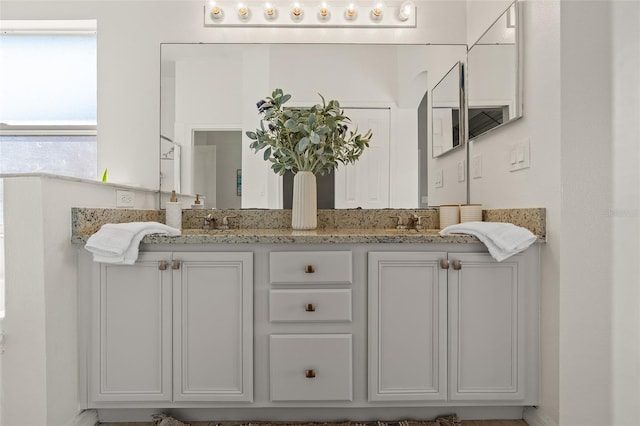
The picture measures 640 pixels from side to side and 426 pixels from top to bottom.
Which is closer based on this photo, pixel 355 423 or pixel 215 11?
pixel 355 423

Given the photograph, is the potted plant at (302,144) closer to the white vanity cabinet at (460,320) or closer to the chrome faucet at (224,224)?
the chrome faucet at (224,224)

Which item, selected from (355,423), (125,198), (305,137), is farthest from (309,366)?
(125,198)

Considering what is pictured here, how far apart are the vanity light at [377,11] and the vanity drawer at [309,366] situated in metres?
1.74

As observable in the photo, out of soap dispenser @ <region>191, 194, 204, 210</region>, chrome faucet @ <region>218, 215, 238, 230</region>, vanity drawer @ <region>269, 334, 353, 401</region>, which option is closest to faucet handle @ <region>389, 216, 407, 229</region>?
vanity drawer @ <region>269, 334, 353, 401</region>

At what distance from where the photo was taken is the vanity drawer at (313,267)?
153cm

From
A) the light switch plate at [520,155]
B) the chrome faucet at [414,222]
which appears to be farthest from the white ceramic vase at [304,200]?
the light switch plate at [520,155]

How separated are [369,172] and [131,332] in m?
1.36

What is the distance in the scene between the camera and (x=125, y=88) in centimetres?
217

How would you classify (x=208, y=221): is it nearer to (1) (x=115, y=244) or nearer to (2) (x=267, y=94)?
(1) (x=115, y=244)

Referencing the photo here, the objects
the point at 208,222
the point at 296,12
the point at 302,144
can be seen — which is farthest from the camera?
the point at 296,12

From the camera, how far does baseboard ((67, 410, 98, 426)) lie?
4.98 ft

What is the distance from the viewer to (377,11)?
2172 mm

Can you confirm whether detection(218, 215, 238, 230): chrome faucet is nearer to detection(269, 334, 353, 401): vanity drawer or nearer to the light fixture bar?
detection(269, 334, 353, 401): vanity drawer

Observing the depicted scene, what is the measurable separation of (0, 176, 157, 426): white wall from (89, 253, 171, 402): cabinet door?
0.37 feet
